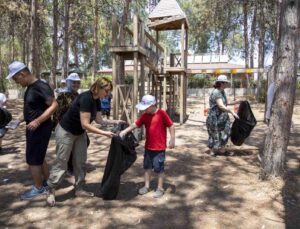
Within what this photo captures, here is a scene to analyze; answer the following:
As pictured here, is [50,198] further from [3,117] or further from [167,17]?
[167,17]

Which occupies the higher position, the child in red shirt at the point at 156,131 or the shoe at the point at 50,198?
the child in red shirt at the point at 156,131

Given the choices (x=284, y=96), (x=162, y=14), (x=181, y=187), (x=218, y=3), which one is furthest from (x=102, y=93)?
(x=218, y=3)

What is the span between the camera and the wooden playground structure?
8.38m

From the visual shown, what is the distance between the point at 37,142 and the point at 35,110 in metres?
0.39

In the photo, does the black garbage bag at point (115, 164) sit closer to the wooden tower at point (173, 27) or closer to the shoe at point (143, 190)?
the shoe at point (143, 190)

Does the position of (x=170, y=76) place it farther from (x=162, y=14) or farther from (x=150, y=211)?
(x=150, y=211)

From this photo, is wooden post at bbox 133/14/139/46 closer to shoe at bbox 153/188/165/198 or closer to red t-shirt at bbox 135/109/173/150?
red t-shirt at bbox 135/109/173/150

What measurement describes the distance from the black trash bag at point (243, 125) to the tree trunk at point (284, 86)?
1658 mm

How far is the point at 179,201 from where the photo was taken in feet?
14.6

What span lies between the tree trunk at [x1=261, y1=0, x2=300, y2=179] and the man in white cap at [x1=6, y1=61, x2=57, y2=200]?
3.09 metres

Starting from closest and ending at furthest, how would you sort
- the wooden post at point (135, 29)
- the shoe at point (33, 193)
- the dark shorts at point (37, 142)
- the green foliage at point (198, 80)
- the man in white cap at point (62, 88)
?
the dark shorts at point (37, 142) → the shoe at point (33, 193) → the man in white cap at point (62, 88) → the wooden post at point (135, 29) → the green foliage at point (198, 80)

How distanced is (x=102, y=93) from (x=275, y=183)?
9.07ft

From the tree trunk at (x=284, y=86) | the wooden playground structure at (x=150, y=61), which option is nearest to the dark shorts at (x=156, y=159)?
the tree trunk at (x=284, y=86)

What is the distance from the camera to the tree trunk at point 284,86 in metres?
4.77
